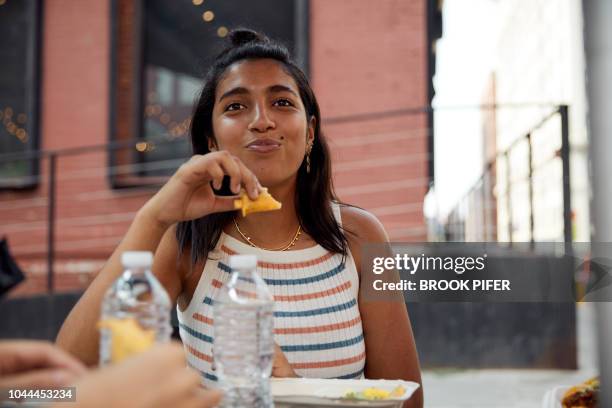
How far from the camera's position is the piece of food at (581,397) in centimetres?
169

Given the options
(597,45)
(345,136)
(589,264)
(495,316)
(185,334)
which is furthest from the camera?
(345,136)

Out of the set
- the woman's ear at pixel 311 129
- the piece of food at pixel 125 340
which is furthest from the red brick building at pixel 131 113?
the piece of food at pixel 125 340

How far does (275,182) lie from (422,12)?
4487 mm

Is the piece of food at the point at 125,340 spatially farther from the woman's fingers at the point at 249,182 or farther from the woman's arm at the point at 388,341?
the woman's arm at the point at 388,341

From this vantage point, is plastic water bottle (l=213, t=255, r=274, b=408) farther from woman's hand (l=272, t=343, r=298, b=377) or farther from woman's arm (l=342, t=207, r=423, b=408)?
woman's arm (l=342, t=207, r=423, b=408)

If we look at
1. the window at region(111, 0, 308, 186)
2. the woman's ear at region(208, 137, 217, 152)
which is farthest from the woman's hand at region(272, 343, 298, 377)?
the window at region(111, 0, 308, 186)

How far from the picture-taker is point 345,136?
611cm

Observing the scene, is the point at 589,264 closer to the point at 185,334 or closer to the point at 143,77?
the point at 185,334

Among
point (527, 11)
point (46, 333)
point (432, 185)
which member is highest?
point (527, 11)

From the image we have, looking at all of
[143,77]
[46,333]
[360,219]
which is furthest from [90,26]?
[360,219]

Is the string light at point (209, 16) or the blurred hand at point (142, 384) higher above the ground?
the string light at point (209, 16)

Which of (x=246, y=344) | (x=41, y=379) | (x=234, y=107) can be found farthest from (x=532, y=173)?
(x=41, y=379)

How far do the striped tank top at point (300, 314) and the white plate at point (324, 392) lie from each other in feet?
1.54

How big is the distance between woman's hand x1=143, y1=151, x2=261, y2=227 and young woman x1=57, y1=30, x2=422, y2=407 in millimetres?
200
